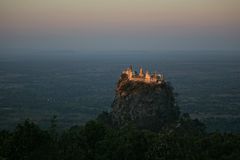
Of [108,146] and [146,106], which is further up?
[146,106]

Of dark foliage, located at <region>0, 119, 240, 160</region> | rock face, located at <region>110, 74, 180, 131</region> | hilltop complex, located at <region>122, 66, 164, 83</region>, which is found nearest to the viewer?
dark foliage, located at <region>0, 119, 240, 160</region>

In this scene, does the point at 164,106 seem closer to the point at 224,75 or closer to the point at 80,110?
the point at 80,110

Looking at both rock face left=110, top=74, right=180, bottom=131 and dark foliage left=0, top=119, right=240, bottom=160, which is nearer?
dark foliage left=0, top=119, right=240, bottom=160

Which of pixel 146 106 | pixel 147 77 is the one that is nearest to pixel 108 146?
pixel 146 106

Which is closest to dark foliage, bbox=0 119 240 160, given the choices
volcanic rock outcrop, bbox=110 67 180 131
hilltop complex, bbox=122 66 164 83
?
volcanic rock outcrop, bbox=110 67 180 131

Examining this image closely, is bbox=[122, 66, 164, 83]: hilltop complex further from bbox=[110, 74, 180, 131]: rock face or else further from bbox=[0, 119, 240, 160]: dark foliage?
bbox=[0, 119, 240, 160]: dark foliage

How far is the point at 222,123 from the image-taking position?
90188mm

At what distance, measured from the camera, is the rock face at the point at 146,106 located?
53.1 m

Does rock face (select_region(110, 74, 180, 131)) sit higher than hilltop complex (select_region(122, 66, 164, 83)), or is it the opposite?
hilltop complex (select_region(122, 66, 164, 83))

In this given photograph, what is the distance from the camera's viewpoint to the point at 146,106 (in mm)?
53219

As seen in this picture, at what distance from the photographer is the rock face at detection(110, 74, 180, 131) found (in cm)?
5309

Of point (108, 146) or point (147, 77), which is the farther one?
point (147, 77)

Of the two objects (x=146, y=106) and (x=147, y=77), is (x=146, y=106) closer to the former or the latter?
(x=146, y=106)

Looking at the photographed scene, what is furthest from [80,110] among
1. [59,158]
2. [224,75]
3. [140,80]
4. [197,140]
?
[224,75]
